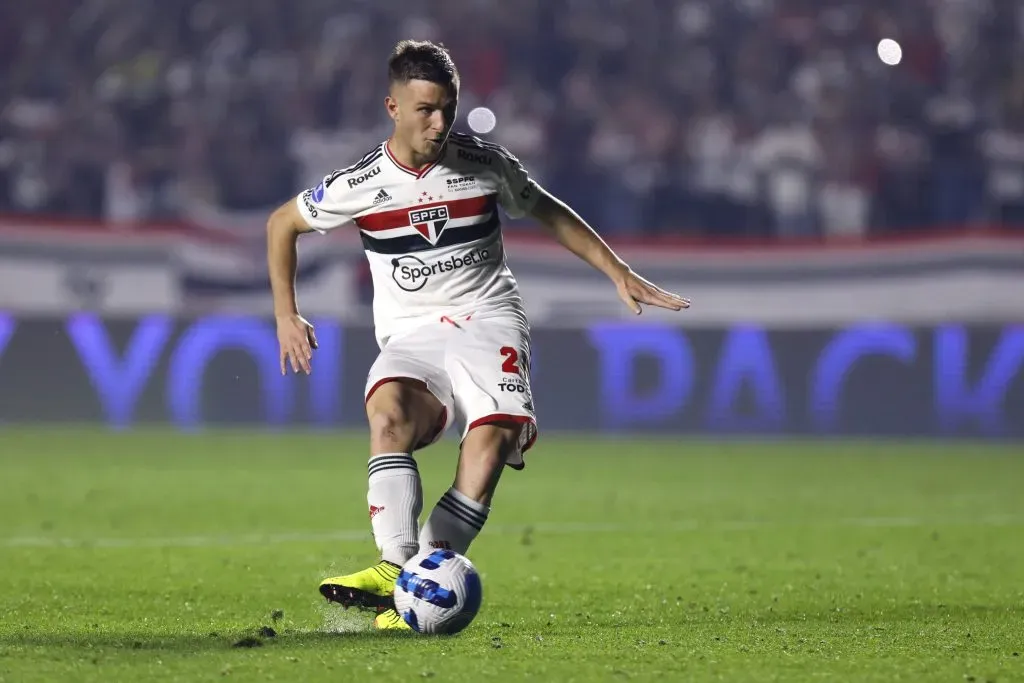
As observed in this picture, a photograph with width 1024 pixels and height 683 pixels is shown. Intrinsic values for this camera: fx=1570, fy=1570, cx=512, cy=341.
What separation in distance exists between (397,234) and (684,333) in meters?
11.1

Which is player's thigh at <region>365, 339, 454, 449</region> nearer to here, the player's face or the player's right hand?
the player's right hand

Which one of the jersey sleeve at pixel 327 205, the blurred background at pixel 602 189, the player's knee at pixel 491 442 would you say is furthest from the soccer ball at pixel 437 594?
the blurred background at pixel 602 189

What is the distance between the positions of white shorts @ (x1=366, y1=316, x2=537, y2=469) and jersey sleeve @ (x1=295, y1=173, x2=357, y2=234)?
0.44 metres

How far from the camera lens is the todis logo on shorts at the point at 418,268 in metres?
5.06

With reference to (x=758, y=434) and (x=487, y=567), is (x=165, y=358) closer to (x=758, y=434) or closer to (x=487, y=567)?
(x=758, y=434)

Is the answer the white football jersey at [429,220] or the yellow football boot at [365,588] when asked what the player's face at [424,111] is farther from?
the yellow football boot at [365,588]

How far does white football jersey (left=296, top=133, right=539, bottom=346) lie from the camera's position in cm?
502

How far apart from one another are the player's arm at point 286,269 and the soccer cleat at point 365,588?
2.52ft

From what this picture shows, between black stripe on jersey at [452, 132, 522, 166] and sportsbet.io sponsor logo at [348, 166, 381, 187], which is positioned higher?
black stripe on jersey at [452, 132, 522, 166]

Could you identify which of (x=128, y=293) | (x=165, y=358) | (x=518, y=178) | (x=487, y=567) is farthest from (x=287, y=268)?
(x=128, y=293)

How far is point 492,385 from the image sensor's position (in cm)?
486

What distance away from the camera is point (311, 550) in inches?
286

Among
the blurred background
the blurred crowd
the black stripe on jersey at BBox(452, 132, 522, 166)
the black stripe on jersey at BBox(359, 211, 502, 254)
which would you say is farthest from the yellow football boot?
the blurred crowd

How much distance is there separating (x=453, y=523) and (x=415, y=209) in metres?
1.02
